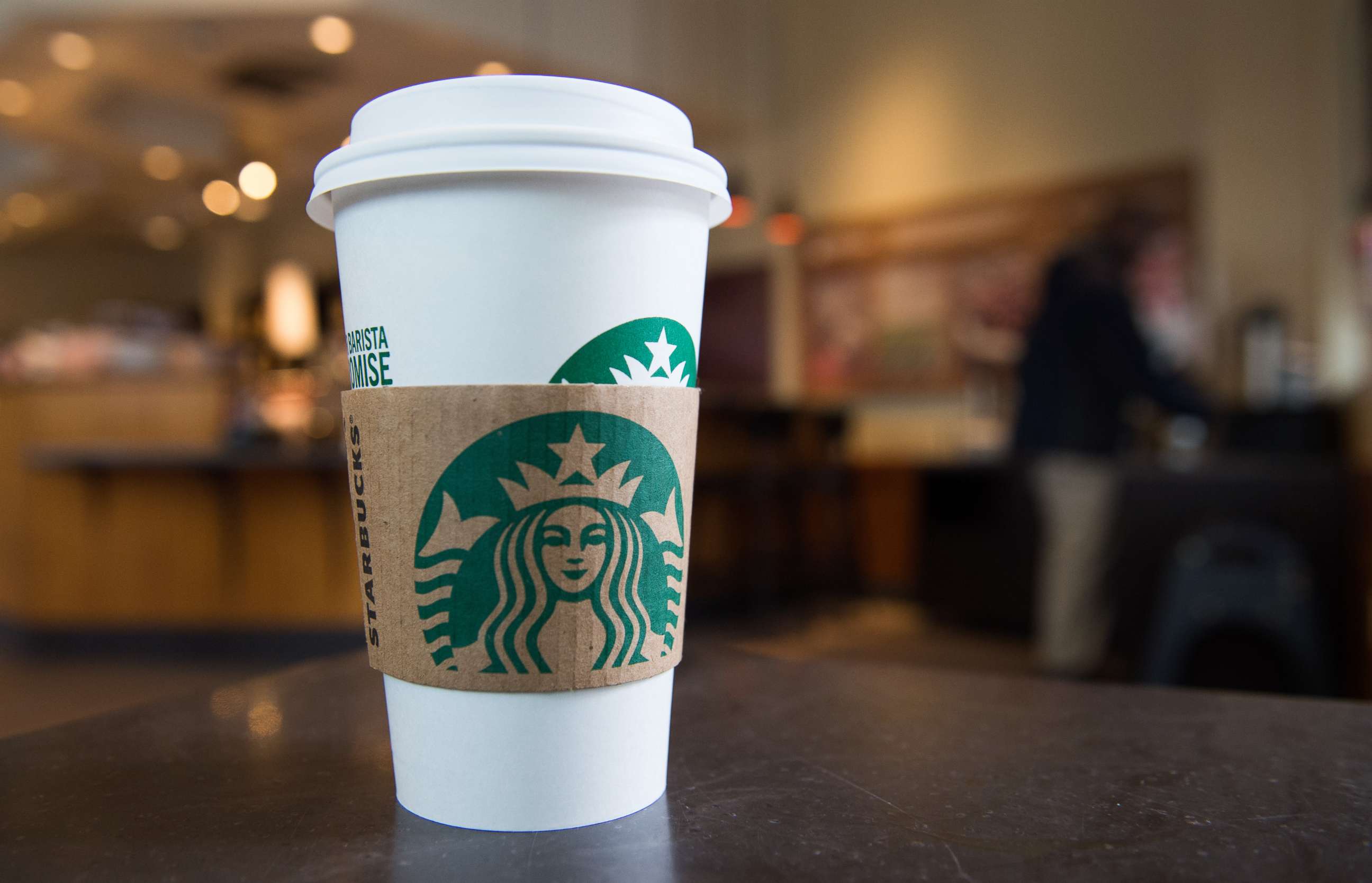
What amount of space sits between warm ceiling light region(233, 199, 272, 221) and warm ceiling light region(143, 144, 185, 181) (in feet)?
1.86

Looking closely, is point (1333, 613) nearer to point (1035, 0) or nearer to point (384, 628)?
point (384, 628)

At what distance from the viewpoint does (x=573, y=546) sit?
45 cm

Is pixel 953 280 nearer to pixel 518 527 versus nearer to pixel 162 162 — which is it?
pixel 162 162

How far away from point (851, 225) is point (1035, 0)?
64.1 inches

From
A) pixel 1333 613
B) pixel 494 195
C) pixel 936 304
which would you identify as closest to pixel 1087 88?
pixel 936 304

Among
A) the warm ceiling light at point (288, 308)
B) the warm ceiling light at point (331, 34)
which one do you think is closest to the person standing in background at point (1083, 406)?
the warm ceiling light at point (331, 34)

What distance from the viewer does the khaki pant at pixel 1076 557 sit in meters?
3.27

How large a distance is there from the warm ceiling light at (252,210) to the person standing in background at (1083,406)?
20.1 ft

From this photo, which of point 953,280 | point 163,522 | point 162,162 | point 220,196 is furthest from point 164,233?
point 953,280

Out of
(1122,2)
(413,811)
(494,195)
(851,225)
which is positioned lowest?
(413,811)

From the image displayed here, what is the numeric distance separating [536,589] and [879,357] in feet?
19.1

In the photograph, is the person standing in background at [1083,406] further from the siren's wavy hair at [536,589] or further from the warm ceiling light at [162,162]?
the warm ceiling light at [162,162]

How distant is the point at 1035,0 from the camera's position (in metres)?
5.37

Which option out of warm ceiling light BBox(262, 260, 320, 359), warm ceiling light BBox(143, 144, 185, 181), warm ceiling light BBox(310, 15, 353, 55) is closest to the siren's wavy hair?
warm ceiling light BBox(310, 15, 353, 55)
